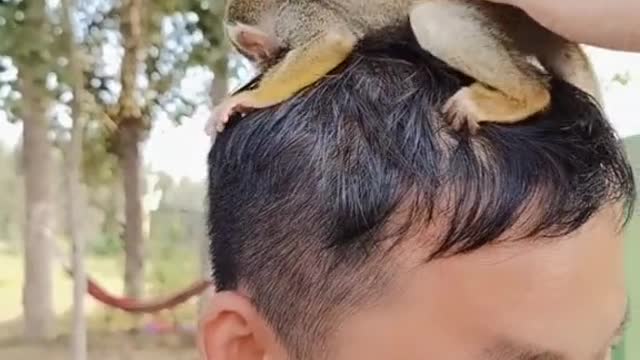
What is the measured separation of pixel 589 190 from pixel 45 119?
11.8ft

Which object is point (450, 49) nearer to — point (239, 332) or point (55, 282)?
point (239, 332)

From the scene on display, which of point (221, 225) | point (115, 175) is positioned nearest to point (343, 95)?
point (221, 225)

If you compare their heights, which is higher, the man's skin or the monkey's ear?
the monkey's ear

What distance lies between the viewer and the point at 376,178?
699 mm

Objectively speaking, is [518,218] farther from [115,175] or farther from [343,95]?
[115,175]

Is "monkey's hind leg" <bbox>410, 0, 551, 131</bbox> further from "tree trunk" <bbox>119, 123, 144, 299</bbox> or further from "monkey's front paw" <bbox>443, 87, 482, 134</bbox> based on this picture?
"tree trunk" <bbox>119, 123, 144, 299</bbox>

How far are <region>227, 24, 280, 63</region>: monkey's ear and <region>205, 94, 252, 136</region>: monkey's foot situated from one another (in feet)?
0.17

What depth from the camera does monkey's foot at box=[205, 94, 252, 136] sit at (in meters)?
0.75

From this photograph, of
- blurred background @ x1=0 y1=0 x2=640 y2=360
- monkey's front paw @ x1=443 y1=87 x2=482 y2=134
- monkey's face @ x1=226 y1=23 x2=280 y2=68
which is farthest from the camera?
blurred background @ x1=0 y1=0 x2=640 y2=360

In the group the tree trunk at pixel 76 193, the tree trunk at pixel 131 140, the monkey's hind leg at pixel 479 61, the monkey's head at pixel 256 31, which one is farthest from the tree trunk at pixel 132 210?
the monkey's hind leg at pixel 479 61

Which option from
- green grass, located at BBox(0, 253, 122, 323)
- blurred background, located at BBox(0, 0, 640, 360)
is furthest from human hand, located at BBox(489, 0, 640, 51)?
green grass, located at BBox(0, 253, 122, 323)

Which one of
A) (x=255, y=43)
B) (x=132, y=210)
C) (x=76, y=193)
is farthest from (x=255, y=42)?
(x=132, y=210)

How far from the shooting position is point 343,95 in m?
0.72

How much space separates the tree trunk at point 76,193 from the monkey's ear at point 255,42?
9.61ft
